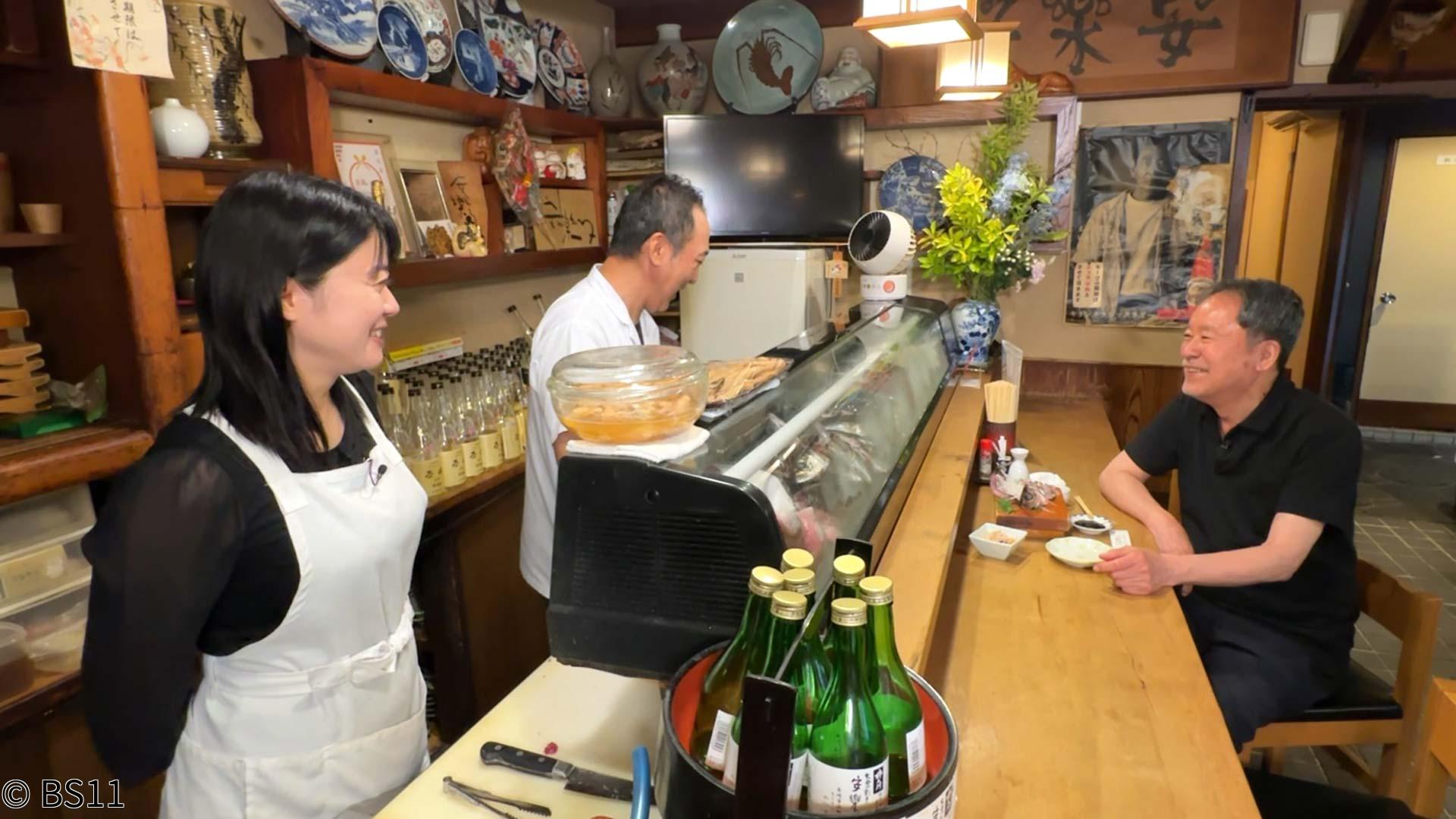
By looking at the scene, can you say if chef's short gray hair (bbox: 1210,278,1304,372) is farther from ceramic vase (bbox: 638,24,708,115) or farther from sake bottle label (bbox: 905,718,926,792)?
ceramic vase (bbox: 638,24,708,115)

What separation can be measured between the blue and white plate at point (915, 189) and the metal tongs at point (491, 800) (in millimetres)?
3204

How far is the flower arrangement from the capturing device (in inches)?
124

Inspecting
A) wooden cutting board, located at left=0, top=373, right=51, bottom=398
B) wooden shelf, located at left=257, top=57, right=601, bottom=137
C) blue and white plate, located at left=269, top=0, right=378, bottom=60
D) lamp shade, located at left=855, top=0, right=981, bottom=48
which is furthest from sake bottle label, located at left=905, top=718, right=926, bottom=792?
blue and white plate, located at left=269, top=0, right=378, bottom=60

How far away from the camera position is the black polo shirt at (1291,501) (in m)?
1.93

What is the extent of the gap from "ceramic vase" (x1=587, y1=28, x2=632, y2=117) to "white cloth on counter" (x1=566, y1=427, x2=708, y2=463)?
3.11 m

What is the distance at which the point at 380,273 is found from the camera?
4.22ft

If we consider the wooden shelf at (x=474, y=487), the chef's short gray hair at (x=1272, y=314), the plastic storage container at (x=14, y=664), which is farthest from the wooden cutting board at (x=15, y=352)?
the chef's short gray hair at (x=1272, y=314)

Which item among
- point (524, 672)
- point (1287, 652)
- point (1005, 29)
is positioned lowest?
point (524, 672)

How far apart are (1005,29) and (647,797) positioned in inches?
110

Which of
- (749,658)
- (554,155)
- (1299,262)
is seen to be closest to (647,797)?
(749,658)

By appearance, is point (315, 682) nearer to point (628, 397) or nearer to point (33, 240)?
point (628, 397)

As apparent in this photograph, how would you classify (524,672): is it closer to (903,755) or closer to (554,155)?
(554,155)

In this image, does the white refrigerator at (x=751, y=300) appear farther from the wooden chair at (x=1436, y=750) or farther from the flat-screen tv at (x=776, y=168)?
the wooden chair at (x=1436, y=750)

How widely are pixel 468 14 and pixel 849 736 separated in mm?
3020
